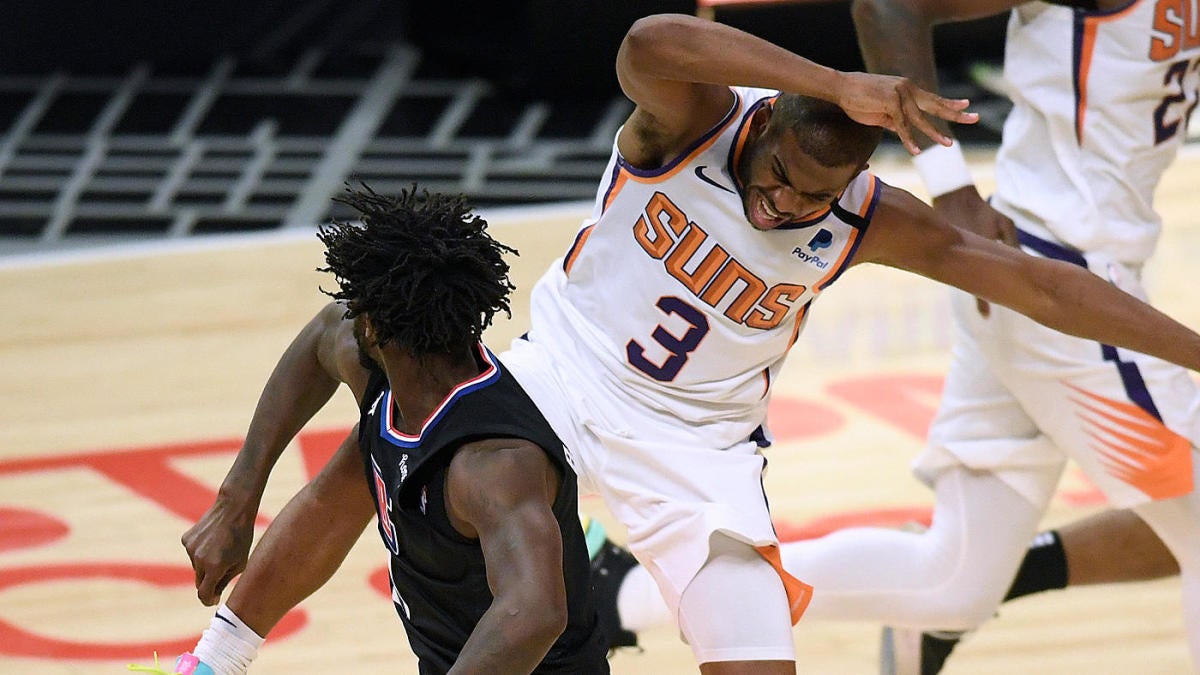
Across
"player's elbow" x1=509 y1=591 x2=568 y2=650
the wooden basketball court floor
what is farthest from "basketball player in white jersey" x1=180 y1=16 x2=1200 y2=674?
the wooden basketball court floor

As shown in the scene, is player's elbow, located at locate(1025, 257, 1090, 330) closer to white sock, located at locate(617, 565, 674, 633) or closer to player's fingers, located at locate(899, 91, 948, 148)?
player's fingers, located at locate(899, 91, 948, 148)

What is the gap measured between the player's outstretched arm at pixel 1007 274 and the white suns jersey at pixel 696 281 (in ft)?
0.18

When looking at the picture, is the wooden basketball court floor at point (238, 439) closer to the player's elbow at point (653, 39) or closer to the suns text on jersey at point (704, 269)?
the suns text on jersey at point (704, 269)

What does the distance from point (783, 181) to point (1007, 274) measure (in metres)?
0.49

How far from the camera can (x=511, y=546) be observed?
2.35 meters

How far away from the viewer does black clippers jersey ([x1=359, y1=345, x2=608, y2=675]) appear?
254cm

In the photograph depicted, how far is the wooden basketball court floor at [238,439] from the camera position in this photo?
4.05 m

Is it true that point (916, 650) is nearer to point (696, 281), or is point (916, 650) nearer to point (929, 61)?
point (696, 281)

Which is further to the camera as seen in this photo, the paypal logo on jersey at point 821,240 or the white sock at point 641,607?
the white sock at point 641,607

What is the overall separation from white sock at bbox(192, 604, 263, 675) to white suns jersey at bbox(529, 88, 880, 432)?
29.3 inches

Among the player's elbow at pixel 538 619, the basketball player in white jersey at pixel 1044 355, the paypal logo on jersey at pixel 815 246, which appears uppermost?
the player's elbow at pixel 538 619

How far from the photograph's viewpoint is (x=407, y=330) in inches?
101

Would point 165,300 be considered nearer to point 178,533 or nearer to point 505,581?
point 178,533

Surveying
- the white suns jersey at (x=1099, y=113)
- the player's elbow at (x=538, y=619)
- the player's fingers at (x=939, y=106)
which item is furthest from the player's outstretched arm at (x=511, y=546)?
the white suns jersey at (x=1099, y=113)
